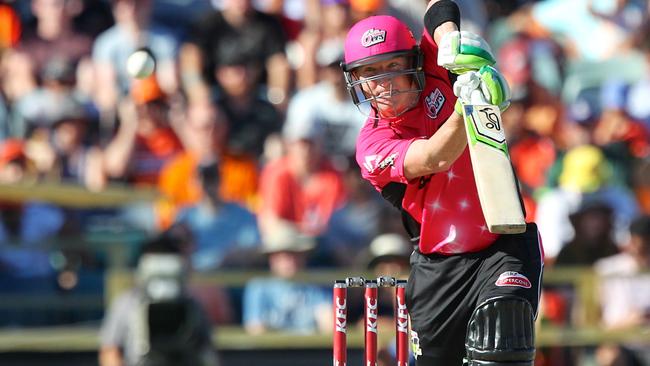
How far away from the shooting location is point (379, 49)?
5.36 meters

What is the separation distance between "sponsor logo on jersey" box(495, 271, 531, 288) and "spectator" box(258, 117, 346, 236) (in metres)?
4.49

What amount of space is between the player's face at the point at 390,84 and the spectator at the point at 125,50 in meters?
5.25

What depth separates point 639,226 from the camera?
9.45m

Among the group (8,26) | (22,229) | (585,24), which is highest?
→ (585,24)

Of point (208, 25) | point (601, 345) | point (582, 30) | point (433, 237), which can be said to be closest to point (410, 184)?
point (433, 237)

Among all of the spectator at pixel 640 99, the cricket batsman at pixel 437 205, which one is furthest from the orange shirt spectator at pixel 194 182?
the cricket batsman at pixel 437 205

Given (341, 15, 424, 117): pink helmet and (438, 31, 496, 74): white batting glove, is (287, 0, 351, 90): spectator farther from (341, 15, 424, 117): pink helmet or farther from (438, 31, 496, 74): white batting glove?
(438, 31, 496, 74): white batting glove

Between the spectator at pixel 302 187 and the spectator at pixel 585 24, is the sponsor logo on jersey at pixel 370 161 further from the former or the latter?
the spectator at pixel 585 24

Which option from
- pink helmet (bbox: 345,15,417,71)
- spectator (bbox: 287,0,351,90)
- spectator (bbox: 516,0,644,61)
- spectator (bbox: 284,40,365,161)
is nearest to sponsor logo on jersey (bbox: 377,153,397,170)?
pink helmet (bbox: 345,15,417,71)

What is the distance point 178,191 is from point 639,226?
3.69 meters

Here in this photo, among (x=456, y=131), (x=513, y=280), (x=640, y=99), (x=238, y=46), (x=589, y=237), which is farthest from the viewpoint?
(x=640, y=99)

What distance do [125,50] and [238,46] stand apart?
3.42 ft

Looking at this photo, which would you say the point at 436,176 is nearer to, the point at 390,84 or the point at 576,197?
the point at 390,84

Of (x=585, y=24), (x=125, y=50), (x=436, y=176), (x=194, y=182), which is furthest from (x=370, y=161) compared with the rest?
(x=585, y=24)
